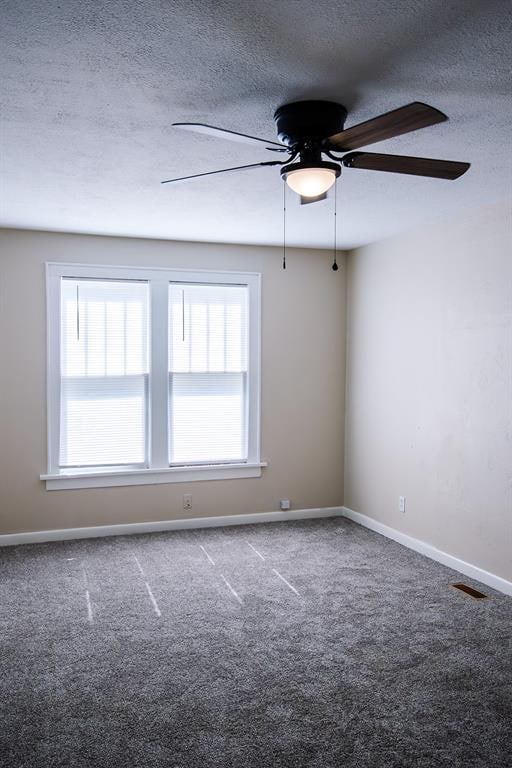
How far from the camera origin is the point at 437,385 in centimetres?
472

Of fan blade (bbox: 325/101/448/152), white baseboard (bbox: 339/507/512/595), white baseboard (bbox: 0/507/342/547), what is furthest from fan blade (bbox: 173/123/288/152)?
white baseboard (bbox: 0/507/342/547)

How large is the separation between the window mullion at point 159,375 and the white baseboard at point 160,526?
1.70ft

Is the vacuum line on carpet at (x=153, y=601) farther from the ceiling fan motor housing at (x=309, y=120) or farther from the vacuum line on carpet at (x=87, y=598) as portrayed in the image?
the ceiling fan motor housing at (x=309, y=120)

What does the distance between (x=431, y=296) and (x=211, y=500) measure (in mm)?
2528

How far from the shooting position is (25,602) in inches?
153

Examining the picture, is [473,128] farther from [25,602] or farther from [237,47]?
[25,602]

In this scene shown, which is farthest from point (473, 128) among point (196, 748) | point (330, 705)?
point (196, 748)

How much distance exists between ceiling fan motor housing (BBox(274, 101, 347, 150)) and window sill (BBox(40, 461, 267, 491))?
347cm

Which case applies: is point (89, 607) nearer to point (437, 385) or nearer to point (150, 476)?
point (150, 476)

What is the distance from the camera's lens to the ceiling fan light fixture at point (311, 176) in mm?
2475

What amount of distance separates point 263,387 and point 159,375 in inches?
37.5

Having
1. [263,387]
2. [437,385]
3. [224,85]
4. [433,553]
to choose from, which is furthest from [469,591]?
[224,85]

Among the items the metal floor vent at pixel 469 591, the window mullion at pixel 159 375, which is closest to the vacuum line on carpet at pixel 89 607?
the window mullion at pixel 159 375

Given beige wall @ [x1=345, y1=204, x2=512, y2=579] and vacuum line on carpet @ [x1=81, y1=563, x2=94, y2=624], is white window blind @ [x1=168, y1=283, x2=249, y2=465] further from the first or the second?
vacuum line on carpet @ [x1=81, y1=563, x2=94, y2=624]
